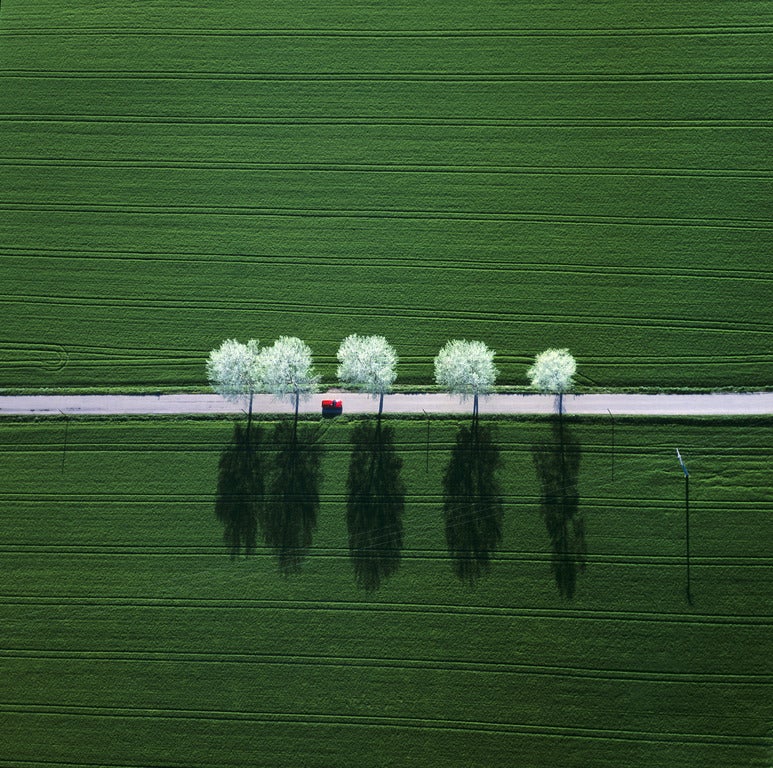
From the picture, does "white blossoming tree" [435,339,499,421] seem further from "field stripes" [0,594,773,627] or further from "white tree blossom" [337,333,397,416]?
"field stripes" [0,594,773,627]

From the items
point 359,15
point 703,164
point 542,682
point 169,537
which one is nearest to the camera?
point 542,682

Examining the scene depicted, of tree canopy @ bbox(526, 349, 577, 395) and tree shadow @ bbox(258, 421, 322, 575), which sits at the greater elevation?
tree canopy @ bbox(526, 349, 577, 395)

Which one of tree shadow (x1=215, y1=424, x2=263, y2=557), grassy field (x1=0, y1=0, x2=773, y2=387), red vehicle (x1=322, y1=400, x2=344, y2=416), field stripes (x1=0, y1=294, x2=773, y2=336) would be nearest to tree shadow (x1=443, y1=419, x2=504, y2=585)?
grassy field (x1=0, y1=0, x2=773, y2=387)

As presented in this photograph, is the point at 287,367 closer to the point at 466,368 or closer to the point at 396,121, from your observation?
the point at 466,368

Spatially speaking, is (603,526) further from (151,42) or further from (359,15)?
(151,42)

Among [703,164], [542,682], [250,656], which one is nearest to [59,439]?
[250,656]
